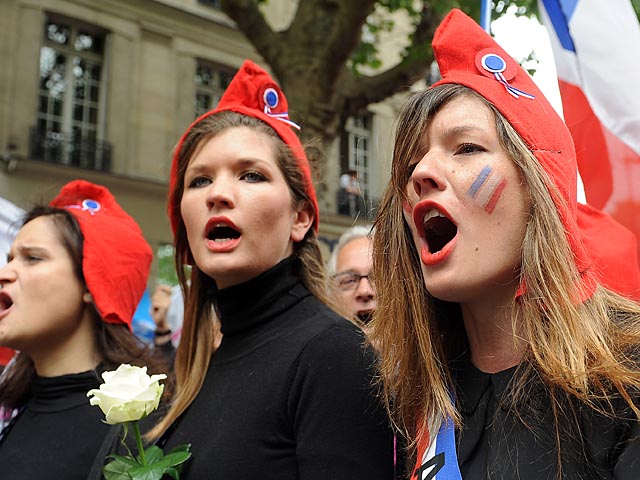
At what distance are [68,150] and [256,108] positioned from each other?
12.5 m

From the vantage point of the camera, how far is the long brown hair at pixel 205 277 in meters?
2.44

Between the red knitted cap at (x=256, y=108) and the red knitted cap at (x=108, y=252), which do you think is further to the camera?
the red knitted cap at (x=108, y=252)

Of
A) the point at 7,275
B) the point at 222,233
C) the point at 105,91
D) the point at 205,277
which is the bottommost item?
the point at 105,91

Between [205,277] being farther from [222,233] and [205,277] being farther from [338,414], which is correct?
[338,414]

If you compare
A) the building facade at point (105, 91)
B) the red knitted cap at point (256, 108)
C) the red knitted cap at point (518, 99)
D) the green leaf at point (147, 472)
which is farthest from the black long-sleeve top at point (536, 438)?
the building facade at point (105, 91)

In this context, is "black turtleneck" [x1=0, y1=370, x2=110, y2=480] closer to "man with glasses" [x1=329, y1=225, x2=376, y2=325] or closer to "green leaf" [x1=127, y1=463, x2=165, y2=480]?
"green leaf" [x1=127, y1=463, x2=165, y2=480]

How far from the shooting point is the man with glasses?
3738 mm

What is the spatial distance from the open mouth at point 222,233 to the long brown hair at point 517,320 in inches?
20.9

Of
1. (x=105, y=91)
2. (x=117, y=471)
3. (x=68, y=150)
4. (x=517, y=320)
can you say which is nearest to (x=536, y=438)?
(x=517, y=320)

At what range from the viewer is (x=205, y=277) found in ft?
8.59

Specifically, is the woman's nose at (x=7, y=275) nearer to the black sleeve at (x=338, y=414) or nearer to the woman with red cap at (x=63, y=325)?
the woman with red cap at (x=63, y=325)

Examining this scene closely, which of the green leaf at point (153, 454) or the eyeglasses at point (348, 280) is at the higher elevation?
the green leaf at point (153, 454)

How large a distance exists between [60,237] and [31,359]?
58cm

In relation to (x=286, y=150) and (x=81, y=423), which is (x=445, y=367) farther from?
(x=81, y=423)
